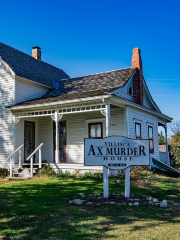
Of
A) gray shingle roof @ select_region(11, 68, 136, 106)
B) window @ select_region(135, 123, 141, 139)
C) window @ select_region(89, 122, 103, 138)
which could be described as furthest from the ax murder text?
window @ select_region(135, 123, 141, 139)

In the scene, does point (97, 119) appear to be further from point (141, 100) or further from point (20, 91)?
point (20, 91)

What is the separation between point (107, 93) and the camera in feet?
40.7

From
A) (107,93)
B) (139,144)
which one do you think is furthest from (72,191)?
(107,93)

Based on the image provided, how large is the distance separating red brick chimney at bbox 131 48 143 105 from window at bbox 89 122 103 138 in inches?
131

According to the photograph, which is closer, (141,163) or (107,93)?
(141,163)

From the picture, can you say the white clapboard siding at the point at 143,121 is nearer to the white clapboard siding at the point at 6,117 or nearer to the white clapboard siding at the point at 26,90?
the white clapboard siding at the point at 26,90

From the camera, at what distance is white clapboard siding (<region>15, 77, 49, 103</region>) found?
648 inches

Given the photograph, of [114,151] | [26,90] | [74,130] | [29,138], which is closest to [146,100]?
[74,130]

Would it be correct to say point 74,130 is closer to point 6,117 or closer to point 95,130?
point 95,130

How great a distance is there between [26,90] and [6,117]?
7.19 ft

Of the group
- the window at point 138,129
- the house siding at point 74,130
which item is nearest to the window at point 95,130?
the house siding at point 74,130

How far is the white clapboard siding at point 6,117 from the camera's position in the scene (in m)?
16.0

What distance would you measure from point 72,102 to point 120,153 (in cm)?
567

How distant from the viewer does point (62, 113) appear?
14188 mm
